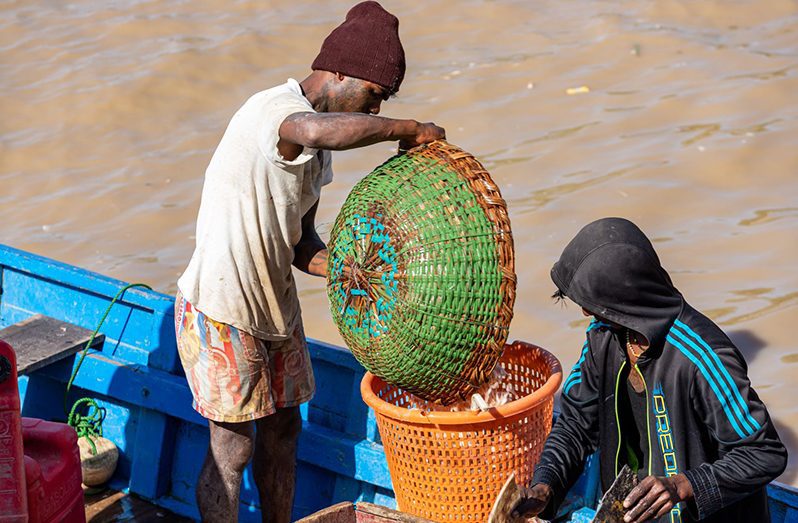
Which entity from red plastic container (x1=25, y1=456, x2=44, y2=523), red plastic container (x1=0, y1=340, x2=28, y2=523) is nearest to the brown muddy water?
red plastic container (x1=25, y1=456, x2=44, y2=523)

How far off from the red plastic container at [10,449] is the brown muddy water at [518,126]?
3.27 meters

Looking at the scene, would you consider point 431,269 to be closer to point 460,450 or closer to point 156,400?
point 460,450

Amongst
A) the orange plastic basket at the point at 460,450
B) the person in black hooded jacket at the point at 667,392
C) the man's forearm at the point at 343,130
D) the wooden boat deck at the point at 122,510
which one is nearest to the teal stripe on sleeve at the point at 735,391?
the person in black hooded jacket at the point at 667,392

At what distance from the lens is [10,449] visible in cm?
333

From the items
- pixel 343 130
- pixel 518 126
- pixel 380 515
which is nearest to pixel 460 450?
pixel 380 515

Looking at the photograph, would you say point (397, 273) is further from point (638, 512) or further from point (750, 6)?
point (750, 6)

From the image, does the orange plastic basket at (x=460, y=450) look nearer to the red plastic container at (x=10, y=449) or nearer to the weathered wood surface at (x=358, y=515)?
the weathered wood surface at (x=358, y=515)

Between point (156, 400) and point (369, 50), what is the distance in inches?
82.2

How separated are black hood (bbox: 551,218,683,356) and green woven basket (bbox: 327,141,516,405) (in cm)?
35

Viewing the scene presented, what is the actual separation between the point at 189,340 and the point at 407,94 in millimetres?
6515

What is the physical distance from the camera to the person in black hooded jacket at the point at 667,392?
101 inches

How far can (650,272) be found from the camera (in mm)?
2543

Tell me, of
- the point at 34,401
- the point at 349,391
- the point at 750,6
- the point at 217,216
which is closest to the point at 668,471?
the point at 217,216

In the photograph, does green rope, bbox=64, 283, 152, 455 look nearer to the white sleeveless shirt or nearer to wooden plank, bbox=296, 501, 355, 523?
the white sleeveless shirt
